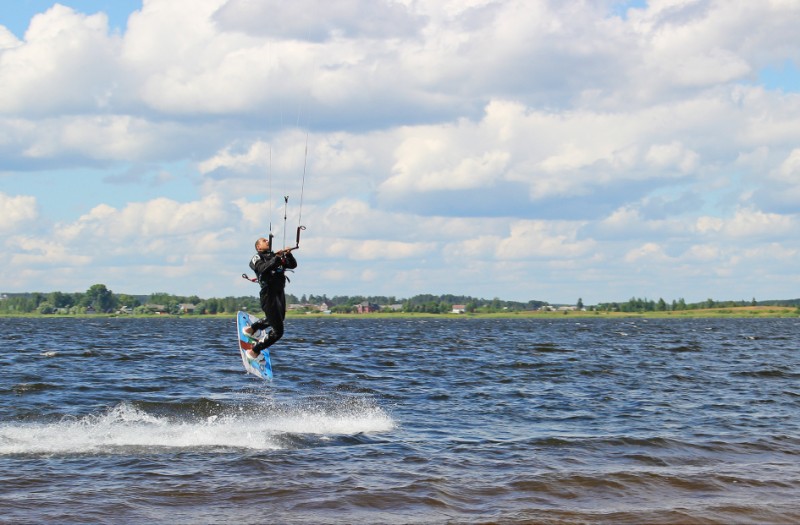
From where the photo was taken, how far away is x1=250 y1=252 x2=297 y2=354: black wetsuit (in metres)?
18.2

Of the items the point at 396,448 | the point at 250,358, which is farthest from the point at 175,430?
the point at 396,448

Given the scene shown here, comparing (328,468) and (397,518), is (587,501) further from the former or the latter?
(328,468)

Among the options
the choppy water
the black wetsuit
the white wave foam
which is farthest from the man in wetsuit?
the choppy water

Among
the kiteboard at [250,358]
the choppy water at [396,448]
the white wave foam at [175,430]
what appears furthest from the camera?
the kiteboard at [250,358]

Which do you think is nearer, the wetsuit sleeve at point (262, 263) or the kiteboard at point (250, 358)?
the wetsuit sleeve at point (262, 263)

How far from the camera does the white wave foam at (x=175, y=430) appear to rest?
1867cm

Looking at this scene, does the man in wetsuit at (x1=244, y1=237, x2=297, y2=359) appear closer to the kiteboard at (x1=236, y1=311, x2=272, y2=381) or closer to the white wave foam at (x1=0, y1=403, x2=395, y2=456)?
the kiteboard at (x1=236, y1=311, x2=272, y2=381)

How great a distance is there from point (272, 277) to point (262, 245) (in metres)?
0.71

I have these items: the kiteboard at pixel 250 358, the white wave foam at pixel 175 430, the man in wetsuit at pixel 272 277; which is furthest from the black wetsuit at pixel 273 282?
the white wave foam at pixel 175 430

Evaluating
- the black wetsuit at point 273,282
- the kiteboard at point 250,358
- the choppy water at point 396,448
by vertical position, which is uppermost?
the black wetsuit at point 273,282

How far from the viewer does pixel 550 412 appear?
2459 cm

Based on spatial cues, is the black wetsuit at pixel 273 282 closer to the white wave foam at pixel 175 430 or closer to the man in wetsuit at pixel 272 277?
the man in wetsuit at pixel 272 277

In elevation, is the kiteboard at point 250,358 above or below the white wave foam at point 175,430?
above

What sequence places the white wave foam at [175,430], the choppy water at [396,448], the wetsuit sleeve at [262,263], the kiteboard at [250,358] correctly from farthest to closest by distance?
the kiteboard at [250,358] < the white wave foam at [175,430] < the wetsuit sleeve at [262,263] < the choppy water at [396,448]
